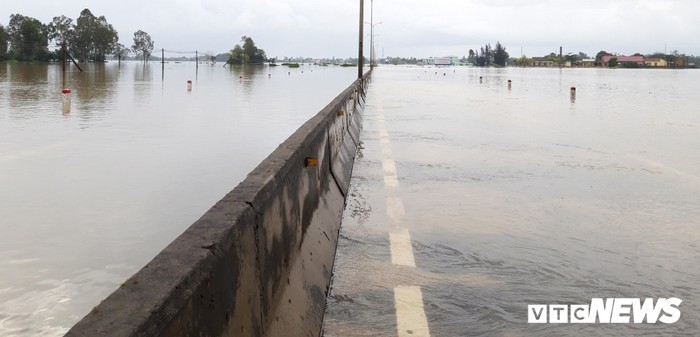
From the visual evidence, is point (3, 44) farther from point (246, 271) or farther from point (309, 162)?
point (246, 271)

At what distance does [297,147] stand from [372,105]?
77.7 ft

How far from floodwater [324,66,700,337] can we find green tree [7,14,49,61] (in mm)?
122098

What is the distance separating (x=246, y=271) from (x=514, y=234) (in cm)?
419

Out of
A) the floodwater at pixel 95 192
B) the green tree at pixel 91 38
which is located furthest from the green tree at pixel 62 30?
the floodwater at pixel 95 192

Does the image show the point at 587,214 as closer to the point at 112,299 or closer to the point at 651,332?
the point at 651,332

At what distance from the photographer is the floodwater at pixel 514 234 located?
4.79 meters

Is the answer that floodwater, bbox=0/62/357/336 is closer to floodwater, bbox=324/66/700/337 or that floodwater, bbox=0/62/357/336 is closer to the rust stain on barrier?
the rust stain on barrier

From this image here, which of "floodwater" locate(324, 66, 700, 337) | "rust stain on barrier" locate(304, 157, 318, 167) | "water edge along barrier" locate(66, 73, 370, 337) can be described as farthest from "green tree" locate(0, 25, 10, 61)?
"water edge along barrier" locate(66, 73, 370, 337)

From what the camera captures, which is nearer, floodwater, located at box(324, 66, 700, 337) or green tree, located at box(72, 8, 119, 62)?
floodwater, located at box(324, 66, 700, 337)

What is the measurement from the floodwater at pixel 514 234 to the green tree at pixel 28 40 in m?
122

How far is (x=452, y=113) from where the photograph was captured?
24.0 metres

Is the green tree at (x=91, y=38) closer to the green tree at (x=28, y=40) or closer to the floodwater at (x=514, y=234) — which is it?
the green tree at (x=28, y=40)

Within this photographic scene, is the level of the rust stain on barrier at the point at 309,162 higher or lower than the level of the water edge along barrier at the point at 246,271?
higher

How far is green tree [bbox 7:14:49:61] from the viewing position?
123188mm
